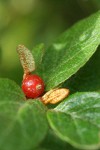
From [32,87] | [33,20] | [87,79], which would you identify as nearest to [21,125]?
[32,87]

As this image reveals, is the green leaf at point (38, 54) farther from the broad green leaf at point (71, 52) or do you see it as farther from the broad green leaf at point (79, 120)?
the broad green leaf at point (79, 120)

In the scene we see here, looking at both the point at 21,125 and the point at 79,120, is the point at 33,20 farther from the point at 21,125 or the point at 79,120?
the point at 21,125

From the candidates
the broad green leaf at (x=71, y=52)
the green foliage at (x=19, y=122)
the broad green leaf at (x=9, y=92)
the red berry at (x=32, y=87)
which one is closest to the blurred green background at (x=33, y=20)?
the broad green leaf at (x=71, y=52)

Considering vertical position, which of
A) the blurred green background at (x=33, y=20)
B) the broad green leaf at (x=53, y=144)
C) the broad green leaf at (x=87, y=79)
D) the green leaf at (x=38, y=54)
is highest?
the green leaf at (x=38, y=54)

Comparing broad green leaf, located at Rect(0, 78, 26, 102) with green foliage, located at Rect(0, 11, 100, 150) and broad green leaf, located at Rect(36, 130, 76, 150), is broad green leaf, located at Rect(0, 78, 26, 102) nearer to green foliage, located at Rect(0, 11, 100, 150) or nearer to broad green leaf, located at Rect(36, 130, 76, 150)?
green foliage, located at Rect(0, 11, 100, 150)

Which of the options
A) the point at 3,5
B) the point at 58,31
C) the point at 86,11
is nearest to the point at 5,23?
the point at 3,5

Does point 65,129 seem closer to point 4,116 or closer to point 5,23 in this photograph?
point 4,116

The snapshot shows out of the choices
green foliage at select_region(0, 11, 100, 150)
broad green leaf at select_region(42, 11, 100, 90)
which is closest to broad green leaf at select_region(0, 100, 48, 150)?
green foliage at select_region(0, 11, 100, 150)
